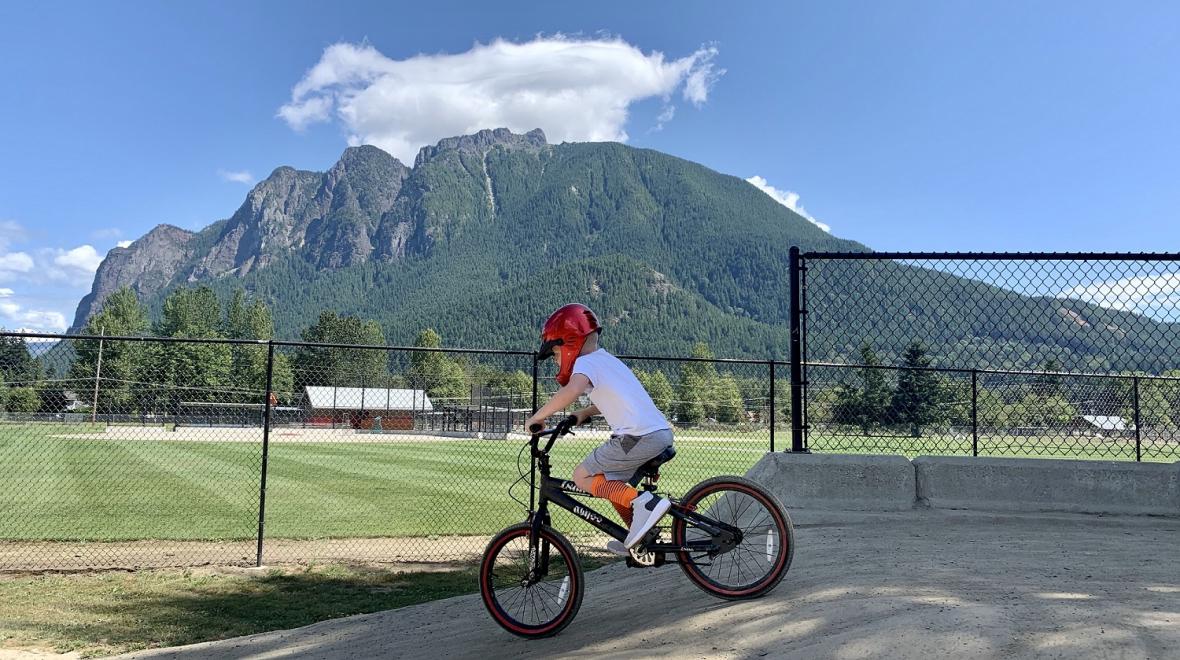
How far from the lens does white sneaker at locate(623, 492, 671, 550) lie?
14.9 ft

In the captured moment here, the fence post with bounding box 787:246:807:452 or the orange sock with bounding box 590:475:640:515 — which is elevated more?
the fence post with bounding box 787:246:807:452

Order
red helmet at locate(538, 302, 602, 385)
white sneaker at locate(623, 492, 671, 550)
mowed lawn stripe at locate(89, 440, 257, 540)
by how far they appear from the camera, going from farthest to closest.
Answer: mowed lawn stripe at locate(89, 440, 257, 540)
red helmet at locate(538, 302, 602, 385)
white sneaker at locate(623, 492, 671, 550)

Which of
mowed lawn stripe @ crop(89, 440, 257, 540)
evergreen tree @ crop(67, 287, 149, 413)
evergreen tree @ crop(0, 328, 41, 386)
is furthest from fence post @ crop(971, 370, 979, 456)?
evergreen tree @ crop(0, 328, 41, 386)

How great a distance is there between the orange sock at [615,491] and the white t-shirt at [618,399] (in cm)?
31

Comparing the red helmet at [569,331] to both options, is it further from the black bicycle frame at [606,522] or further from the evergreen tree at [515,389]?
the evergreen tree at [515,389]

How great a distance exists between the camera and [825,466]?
7.23m

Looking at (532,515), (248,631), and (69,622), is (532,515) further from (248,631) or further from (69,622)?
(69,622)

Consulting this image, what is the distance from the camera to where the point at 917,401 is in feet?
46.7

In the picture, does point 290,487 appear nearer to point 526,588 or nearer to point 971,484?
point 526,588

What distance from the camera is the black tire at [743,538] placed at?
4.70 meters

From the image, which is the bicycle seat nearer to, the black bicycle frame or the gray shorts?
the gray shorts

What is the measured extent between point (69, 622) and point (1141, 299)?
9.92 meters

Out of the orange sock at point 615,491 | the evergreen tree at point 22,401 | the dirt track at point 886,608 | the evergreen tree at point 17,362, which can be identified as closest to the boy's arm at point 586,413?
the orange sock at point 615,491

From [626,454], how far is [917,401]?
442 inches
